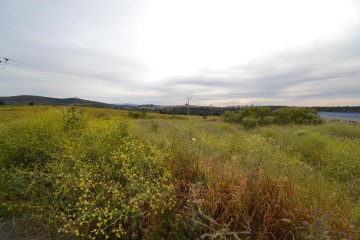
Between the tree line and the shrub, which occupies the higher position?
the tree line

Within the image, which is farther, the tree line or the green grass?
the tree line

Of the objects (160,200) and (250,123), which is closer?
(160,200)

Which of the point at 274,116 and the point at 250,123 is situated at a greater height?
the point at 274,116

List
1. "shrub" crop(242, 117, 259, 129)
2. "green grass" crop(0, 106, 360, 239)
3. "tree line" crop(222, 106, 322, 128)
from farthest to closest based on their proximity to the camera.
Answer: "tree line" crop(222, 106, 322, 128) → "shrub" crop(242, 117, 259, 129) → "green grass" crop(0, 106, 360, 239)

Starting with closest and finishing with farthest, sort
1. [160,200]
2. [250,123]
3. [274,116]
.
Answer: [160,200] → [250,123] → [274,116]

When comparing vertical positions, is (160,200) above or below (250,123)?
above

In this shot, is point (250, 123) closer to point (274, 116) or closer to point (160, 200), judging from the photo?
point (274, 116)

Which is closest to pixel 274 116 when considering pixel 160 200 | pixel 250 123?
pixel 250 123

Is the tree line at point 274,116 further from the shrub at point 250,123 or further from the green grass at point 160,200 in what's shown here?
the green grass at point 160,200

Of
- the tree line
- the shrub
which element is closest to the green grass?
the shrub

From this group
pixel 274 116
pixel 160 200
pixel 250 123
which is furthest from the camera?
pixel 274 116

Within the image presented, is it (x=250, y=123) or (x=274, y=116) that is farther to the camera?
(x=274, y=116)

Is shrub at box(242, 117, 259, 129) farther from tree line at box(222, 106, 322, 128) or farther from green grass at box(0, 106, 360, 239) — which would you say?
green grass at box(0, 106, 360, 239)

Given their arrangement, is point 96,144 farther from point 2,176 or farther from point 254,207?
point 254,207
